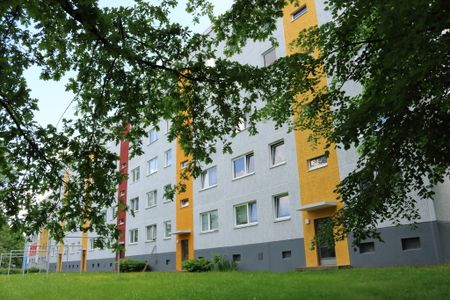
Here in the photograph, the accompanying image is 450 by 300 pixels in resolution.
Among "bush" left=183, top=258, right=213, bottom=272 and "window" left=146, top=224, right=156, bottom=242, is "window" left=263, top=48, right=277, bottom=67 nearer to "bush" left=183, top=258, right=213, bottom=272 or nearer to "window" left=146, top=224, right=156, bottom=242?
"bush" left=183, top=258, right=213, bottom=272

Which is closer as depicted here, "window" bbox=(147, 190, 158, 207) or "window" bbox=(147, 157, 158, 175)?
"window" bbox=(147, 190, 158, 207)

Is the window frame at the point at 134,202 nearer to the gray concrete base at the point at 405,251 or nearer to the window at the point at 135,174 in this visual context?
the window at the point at 135,174

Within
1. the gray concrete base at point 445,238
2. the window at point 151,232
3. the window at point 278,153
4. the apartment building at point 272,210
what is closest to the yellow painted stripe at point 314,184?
the apartment building at point 272,210

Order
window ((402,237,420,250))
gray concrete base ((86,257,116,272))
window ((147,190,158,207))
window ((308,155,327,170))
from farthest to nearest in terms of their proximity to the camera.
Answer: gray concrete base ((86,257,116,272)) < window ((147,190,158,207)) < window ((308,155,327,170)) < window ((402,237,420,250))

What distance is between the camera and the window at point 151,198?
37013 mm

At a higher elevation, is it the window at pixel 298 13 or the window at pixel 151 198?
the window at pixel 298 13

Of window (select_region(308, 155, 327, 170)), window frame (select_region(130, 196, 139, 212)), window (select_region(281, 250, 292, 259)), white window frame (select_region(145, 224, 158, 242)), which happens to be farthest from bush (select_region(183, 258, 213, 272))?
window frame (select_region(130, 196, 139, 212))

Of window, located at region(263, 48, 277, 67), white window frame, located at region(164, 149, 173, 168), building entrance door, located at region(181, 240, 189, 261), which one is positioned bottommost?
building entrance door, located at region(181, 240, 189, 261)

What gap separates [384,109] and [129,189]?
3694 cm

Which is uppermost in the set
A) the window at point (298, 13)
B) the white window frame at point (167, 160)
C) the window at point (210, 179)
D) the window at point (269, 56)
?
the window at point (298, 13)

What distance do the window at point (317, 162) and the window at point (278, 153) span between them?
84.0 inches

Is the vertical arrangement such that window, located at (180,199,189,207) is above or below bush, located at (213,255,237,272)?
above

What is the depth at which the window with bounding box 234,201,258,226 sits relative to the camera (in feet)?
81.1

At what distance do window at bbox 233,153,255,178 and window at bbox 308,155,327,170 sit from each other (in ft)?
15.5
